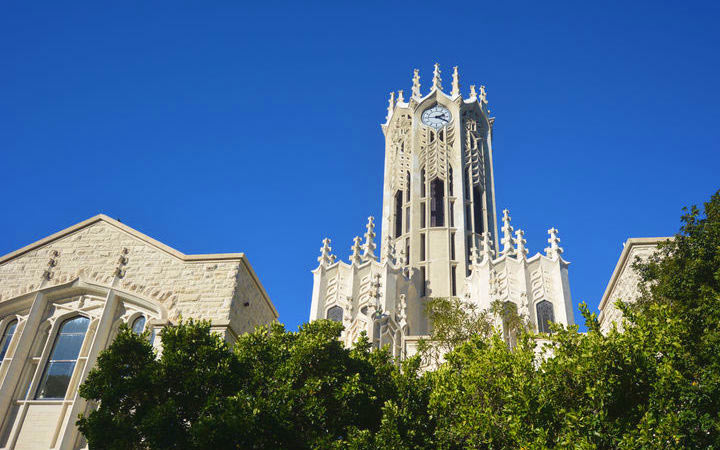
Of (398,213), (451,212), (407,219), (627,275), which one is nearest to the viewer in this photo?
(627,275)

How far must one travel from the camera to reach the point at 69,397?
13977mm

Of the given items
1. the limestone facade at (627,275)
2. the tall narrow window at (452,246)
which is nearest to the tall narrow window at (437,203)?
the tall narrow window at (452,246)

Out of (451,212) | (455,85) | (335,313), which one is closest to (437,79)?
A: (455,85)

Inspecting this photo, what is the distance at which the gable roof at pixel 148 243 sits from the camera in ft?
49.6

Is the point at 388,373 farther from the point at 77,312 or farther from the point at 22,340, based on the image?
the point at 22,340

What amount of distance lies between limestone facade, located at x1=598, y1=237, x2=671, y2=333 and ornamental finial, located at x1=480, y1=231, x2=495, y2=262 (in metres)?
27.1

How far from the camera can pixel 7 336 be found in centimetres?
1530

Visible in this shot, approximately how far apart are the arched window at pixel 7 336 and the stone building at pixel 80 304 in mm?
25

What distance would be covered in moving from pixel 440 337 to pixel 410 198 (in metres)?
29.0

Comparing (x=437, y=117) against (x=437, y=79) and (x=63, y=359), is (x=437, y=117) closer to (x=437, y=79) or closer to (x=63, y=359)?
(x=437, y=79)

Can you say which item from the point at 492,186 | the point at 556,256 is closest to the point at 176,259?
the point at 556,256

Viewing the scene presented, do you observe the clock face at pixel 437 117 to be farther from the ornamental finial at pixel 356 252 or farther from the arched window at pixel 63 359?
the arched window at pixel 63 359

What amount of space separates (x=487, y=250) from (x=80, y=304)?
34.3 m

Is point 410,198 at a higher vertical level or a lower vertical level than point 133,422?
higher
